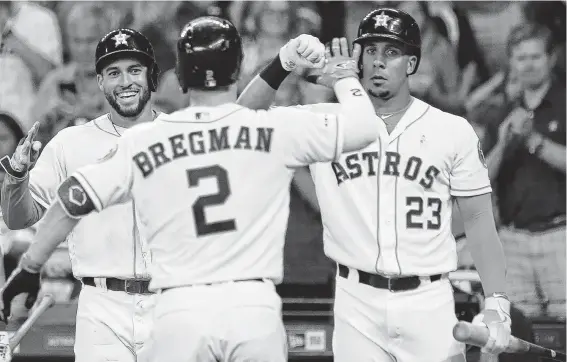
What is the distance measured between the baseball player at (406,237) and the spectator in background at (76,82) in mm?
3283

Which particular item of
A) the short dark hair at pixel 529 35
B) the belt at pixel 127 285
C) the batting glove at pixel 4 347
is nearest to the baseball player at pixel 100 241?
the belt at pixel 127 285

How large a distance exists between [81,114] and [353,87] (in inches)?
154

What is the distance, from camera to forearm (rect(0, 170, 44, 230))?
3.83 meters

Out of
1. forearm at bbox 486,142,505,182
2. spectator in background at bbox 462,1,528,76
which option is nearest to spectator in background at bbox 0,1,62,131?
spectator in background at bbox 462,1,528,76

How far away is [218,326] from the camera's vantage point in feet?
9.53

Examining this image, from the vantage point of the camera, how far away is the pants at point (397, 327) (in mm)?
3689

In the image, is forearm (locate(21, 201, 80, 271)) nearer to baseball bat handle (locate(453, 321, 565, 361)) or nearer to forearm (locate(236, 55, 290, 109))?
forearm (locate(236, 55, 290, 109))

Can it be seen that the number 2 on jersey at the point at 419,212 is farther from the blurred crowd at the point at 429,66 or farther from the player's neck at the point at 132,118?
the blurred crowd at the point at 429,66

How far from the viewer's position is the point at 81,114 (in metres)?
6.79

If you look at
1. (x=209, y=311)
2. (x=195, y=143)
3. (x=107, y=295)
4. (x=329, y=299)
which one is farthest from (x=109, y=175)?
(x=329, y=299)

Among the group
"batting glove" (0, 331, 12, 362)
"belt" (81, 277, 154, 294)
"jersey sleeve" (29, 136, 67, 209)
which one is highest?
"jersey sleeve" (29, 136, 67, 209)

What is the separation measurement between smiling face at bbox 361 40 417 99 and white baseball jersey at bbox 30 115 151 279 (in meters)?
1.16

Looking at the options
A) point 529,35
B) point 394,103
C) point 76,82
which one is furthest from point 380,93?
point 76,82

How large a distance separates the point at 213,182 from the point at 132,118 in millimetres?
1356
